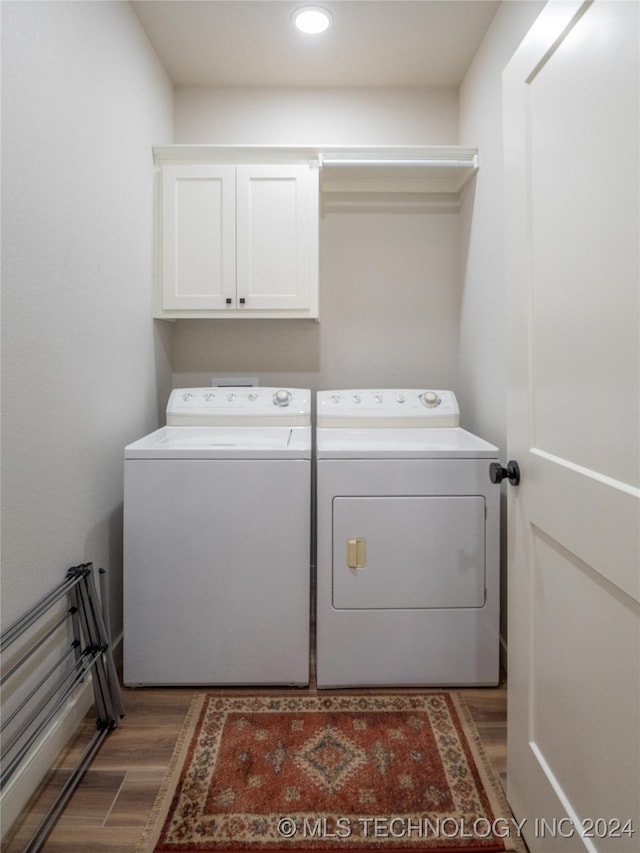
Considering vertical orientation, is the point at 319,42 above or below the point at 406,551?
above

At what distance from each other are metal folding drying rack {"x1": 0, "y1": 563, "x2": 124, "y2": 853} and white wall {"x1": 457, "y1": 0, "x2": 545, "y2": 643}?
1.47 meters

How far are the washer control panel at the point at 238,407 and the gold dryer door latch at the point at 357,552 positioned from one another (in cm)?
72

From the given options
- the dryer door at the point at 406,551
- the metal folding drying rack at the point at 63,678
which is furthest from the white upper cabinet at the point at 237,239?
the metal folding drying rack at the point at 63,678

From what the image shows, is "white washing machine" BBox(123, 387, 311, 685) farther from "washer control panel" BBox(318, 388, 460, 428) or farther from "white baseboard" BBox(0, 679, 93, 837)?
"washer control panel" BBox(318, 388, 460, 428)

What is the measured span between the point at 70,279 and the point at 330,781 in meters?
1.65

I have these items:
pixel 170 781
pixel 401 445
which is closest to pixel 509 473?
pixel 401 445

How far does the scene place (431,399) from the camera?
2264mm

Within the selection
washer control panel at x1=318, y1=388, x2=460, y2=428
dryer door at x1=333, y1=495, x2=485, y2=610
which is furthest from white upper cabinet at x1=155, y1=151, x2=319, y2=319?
dryer door at x1=333, y1=495, x2=485, y2=610

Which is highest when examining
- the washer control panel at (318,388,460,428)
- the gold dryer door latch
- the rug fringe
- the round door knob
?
the washer control panel at (318,388,460,428)

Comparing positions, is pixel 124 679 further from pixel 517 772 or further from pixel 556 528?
pixel 556 528

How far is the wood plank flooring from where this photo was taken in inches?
45.9

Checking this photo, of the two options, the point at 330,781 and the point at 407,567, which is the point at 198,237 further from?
the point at 330,781

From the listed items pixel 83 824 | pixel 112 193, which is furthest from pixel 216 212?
pixel 83 824

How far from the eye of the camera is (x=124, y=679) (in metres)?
1.71
